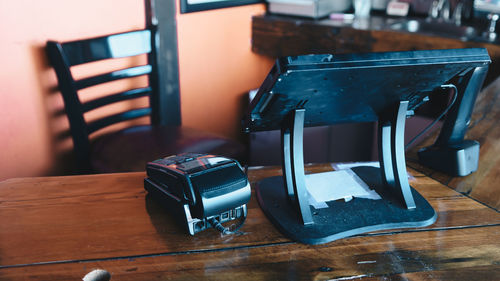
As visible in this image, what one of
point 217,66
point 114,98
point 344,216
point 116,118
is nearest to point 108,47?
point 114,98

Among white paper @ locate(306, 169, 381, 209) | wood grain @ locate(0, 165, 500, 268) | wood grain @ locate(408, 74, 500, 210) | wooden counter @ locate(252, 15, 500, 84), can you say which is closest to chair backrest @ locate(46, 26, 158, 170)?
wood grain @ locate(0, 165, 500, 268)

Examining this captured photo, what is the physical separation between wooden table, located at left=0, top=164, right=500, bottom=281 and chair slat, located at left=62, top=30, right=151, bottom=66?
99cm

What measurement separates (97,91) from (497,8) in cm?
229

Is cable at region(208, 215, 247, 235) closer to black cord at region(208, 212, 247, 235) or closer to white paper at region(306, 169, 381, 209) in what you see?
black cord at region(208, 212, 247, 235)

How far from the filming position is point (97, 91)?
2.29 m

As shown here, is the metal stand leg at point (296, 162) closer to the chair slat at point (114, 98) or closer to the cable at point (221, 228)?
the cable at point (221, 228)

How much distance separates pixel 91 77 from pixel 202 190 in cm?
132

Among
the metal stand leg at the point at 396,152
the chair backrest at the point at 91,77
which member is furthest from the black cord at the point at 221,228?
the chair backrest at the point at 91,77

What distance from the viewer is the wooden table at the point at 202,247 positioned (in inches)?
34.1

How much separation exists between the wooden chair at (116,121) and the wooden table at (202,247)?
→ 825 millimetres

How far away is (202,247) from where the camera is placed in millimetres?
939

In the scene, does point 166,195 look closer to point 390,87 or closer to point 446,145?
point 390,87

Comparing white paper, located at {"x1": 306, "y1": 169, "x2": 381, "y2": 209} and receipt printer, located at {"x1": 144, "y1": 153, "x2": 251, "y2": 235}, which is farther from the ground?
receipt printer, located at {"x1": 144, "y1": 153, "x2": 251, "y2": 235}

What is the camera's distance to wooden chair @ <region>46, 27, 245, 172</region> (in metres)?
1.94
